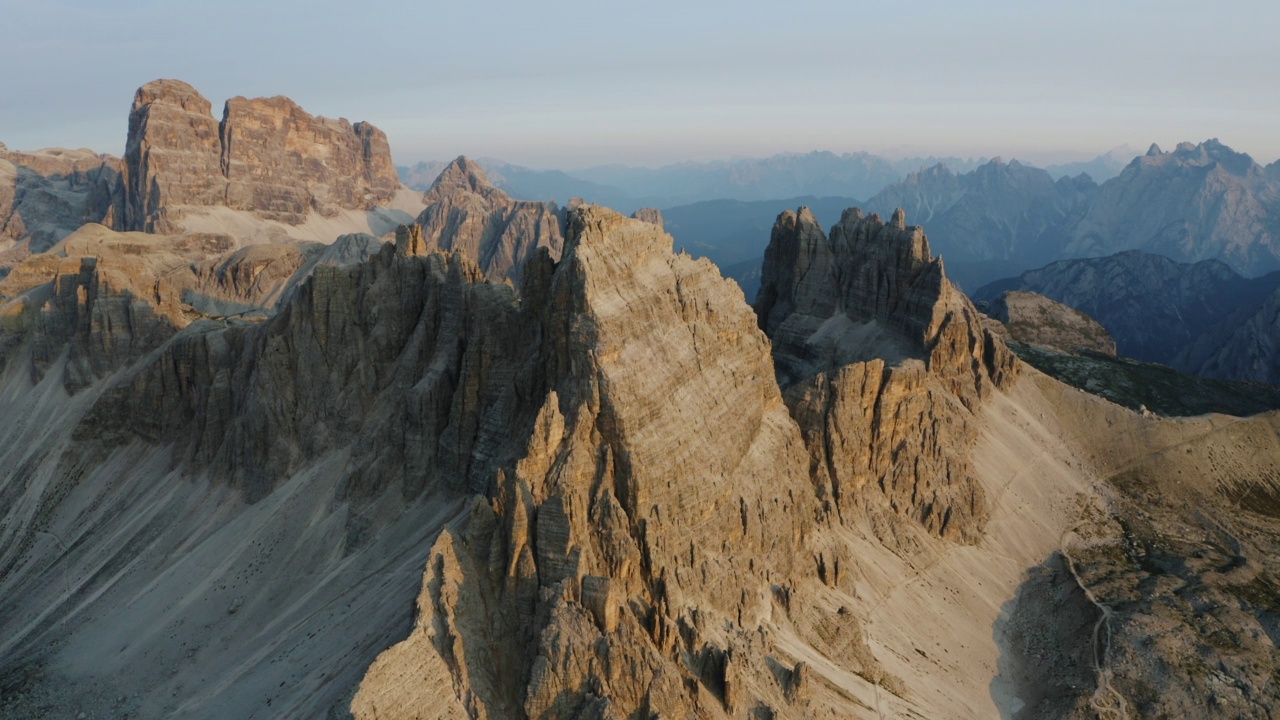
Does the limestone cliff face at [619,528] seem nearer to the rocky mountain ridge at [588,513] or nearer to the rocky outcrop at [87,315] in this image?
the rocky mountain ridge at [588,513]

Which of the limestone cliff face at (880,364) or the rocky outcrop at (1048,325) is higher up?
the limestone cliff face at (880,364)

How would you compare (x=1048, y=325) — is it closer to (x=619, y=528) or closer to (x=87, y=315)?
(x=619, y=528)

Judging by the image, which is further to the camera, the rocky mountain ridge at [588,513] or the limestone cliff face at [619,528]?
the rocky mountain ridge at [588,513]

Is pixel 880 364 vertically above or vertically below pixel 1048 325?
above

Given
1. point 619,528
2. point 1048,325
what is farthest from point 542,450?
point 1048,325

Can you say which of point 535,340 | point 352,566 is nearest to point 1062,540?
point 535,340

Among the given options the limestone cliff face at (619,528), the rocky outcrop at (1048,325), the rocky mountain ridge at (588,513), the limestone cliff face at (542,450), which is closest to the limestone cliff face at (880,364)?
the rocky mountain ridge at (588,513)
